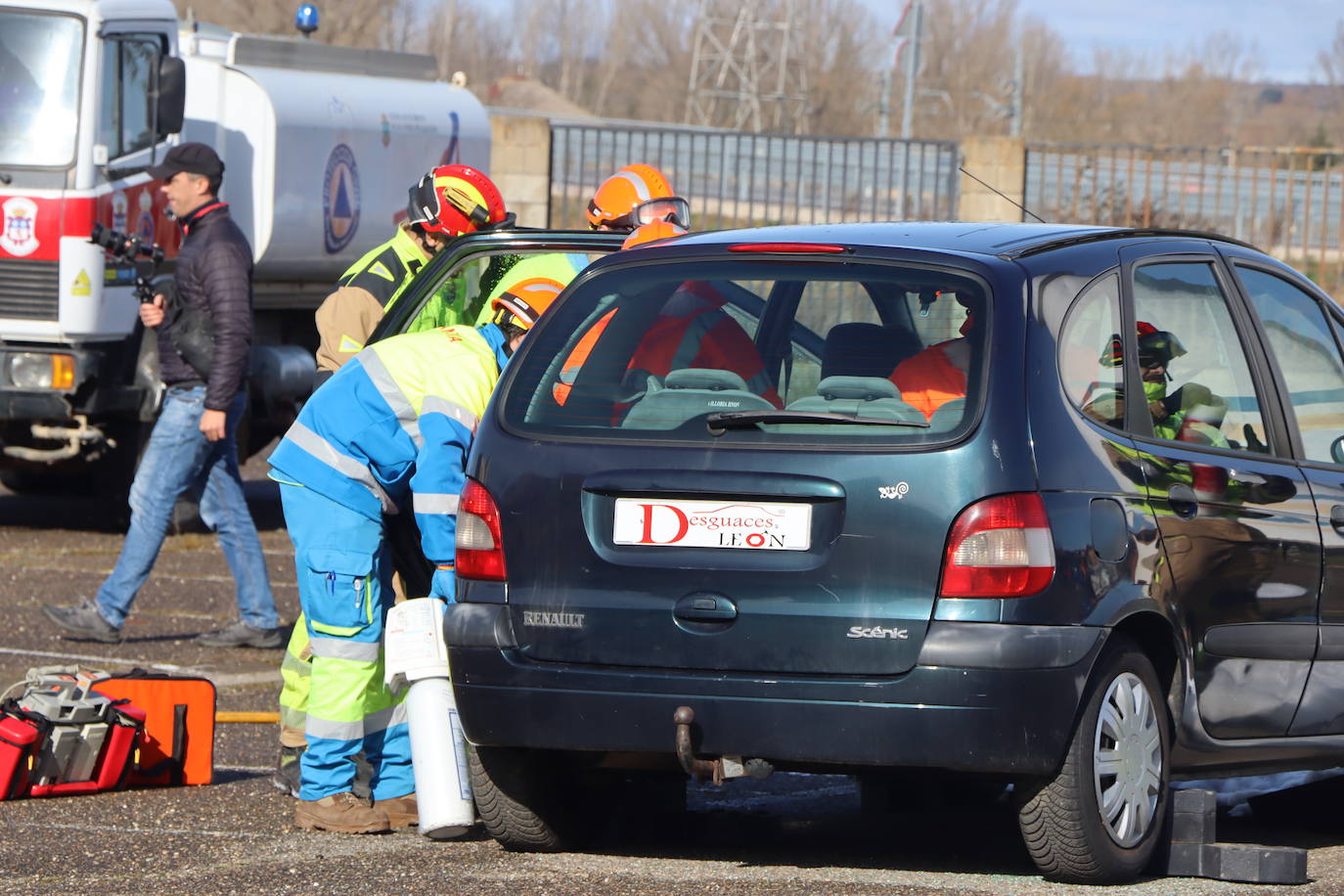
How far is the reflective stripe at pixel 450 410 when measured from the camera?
224 inches

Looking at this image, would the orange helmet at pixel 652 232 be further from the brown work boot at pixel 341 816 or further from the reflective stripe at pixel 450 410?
the brown work boot at pixel 341 816

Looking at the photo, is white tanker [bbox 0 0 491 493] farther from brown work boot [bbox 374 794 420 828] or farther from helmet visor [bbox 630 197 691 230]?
brown work boot [bbox 374 794 420 828]

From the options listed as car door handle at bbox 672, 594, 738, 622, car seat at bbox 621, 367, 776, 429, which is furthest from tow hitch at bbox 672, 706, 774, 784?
car seat at bbox 621, 367, 776, 429

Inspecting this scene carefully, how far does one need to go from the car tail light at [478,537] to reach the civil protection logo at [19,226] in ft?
23.7

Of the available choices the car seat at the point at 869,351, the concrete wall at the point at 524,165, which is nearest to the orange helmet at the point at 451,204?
the car seat at the point at 869,351

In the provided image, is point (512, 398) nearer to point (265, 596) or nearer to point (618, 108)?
point (265, 596)

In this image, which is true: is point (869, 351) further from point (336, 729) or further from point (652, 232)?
point (652, 232)

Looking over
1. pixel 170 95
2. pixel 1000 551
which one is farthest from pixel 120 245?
pixel 1000 551

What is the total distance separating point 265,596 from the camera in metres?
9.34

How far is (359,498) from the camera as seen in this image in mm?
5879

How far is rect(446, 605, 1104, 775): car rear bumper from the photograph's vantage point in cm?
484

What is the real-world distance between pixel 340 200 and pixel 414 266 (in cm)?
776

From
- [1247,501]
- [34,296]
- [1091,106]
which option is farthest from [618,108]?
[1247,501]

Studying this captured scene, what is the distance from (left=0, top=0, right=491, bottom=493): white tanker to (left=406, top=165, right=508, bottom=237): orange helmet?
521cm
